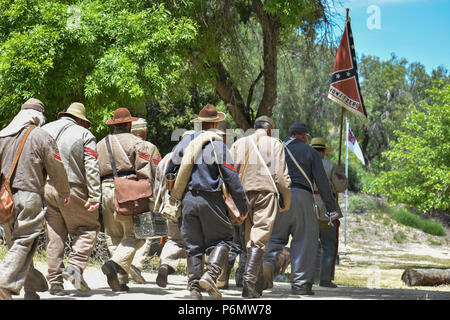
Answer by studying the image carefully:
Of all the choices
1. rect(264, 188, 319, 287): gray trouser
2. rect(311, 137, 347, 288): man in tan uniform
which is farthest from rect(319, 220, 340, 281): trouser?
rect(264, 188, 319, 287): gray trouser

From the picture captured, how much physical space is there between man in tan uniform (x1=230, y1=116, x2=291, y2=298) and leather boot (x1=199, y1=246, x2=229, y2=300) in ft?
2.33

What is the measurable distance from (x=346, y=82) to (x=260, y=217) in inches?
237

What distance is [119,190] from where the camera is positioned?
7.87m

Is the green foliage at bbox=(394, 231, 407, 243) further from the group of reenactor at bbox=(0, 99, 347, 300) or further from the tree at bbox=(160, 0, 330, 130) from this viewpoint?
the group of reenactor at bbox=(0, 99, 347, 300)

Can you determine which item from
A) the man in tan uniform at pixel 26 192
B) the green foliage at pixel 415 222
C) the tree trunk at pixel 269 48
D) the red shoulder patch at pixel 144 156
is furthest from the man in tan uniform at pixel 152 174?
the green foliage at pixel 415 222

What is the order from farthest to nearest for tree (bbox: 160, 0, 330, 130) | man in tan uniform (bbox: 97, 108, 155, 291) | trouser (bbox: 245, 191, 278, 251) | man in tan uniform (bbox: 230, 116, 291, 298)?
tree (bbox: 160, 0, 330, 130) < man in tan uniform (bbox: 97, 108, 155, 291) < trouser (bbox: 245, 191, 278, 251) < man in tan uniform (bbox: 230, 116, 291, 298)

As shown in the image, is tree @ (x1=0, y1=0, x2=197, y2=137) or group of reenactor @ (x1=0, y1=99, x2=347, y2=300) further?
tree @ (x1=0, y1=0, x2=197, y2=137)

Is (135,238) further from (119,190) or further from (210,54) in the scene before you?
(210,54)

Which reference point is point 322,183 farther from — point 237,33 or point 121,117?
point 237,33

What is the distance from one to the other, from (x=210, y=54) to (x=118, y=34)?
2757 mm

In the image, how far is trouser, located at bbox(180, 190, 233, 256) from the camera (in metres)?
6.89

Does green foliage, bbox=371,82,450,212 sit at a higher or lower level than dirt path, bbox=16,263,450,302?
higher

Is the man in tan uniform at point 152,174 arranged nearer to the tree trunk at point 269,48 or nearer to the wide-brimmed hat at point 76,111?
the wide-brimmed hat at point 76,111

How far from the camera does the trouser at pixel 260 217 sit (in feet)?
25.1
